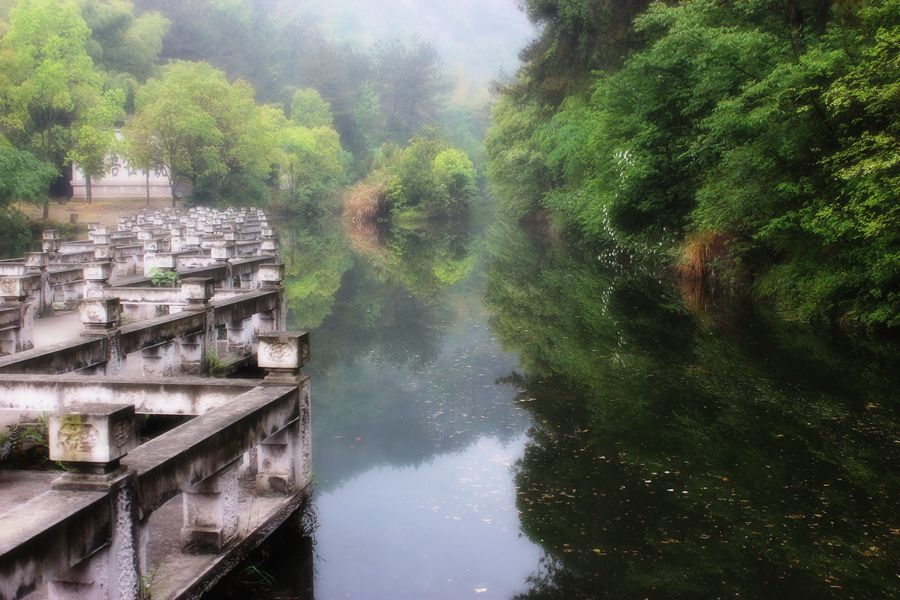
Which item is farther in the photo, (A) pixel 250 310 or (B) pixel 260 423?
(A) pixel 250 310

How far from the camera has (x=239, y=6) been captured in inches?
4680

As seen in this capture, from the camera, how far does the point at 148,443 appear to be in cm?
622

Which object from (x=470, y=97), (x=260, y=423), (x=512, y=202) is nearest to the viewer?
(x=260, y=423)

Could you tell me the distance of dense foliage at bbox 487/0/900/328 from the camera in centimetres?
1716

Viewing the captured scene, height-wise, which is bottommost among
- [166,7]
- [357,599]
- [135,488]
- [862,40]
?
[357,599]

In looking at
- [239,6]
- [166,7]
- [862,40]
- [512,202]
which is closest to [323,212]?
[512,202]

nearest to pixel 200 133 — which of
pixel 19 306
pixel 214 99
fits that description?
pixel 214 99

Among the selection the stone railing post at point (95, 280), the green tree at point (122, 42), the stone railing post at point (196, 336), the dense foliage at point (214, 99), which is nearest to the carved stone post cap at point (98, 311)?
the stone railing post at point (196, 336)

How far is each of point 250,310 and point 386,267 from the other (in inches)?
1052

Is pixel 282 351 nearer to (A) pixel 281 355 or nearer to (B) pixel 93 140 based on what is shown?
(A) pixel 281 355

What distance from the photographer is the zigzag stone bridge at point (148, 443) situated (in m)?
4.98

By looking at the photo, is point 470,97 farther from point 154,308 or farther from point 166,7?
point 154,308

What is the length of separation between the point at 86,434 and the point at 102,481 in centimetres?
33

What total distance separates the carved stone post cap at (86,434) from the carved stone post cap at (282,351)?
124 inches
